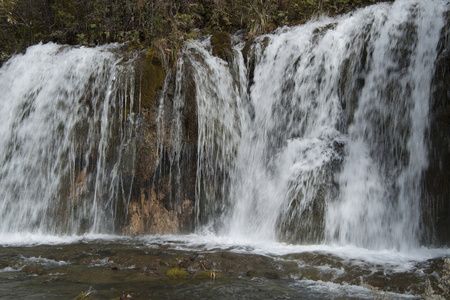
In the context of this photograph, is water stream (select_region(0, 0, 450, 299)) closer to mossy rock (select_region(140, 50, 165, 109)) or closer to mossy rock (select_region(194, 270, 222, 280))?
mossy rock (select_region(194, 270, 222, 280))

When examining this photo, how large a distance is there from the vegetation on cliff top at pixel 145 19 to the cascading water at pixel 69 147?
1.58 meters

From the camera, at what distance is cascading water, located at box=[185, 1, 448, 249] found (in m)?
7.20

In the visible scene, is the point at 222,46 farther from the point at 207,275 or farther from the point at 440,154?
the point at 207,275

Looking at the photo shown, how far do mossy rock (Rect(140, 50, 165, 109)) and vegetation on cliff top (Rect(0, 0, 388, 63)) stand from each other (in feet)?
0.73

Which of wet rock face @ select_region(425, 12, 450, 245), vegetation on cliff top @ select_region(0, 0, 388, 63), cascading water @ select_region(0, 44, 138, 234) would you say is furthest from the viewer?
vegetation on cliff top @ select_region(0, 0, 388, 63)

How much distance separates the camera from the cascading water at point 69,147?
952cm

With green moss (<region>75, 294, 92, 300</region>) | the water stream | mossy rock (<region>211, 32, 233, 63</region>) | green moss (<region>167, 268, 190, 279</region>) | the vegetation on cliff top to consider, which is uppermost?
the vegetation on cliff top

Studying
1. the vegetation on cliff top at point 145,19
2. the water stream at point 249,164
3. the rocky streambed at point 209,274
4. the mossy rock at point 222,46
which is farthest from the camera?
the vegetation on cliff top at point 145,19

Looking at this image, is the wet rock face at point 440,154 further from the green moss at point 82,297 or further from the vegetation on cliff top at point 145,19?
the green moss at point 82,297

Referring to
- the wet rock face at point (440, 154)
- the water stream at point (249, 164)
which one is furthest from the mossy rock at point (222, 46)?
the wet rock face at point (440, 154)

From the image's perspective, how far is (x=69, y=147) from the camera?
32.7ft

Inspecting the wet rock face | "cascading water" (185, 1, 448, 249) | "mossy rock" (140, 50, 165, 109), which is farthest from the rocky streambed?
"mossy rock" (140, 50, 165, 109)

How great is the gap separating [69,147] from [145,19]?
5.15 meters

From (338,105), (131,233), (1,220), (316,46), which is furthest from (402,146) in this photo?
(1,220)
